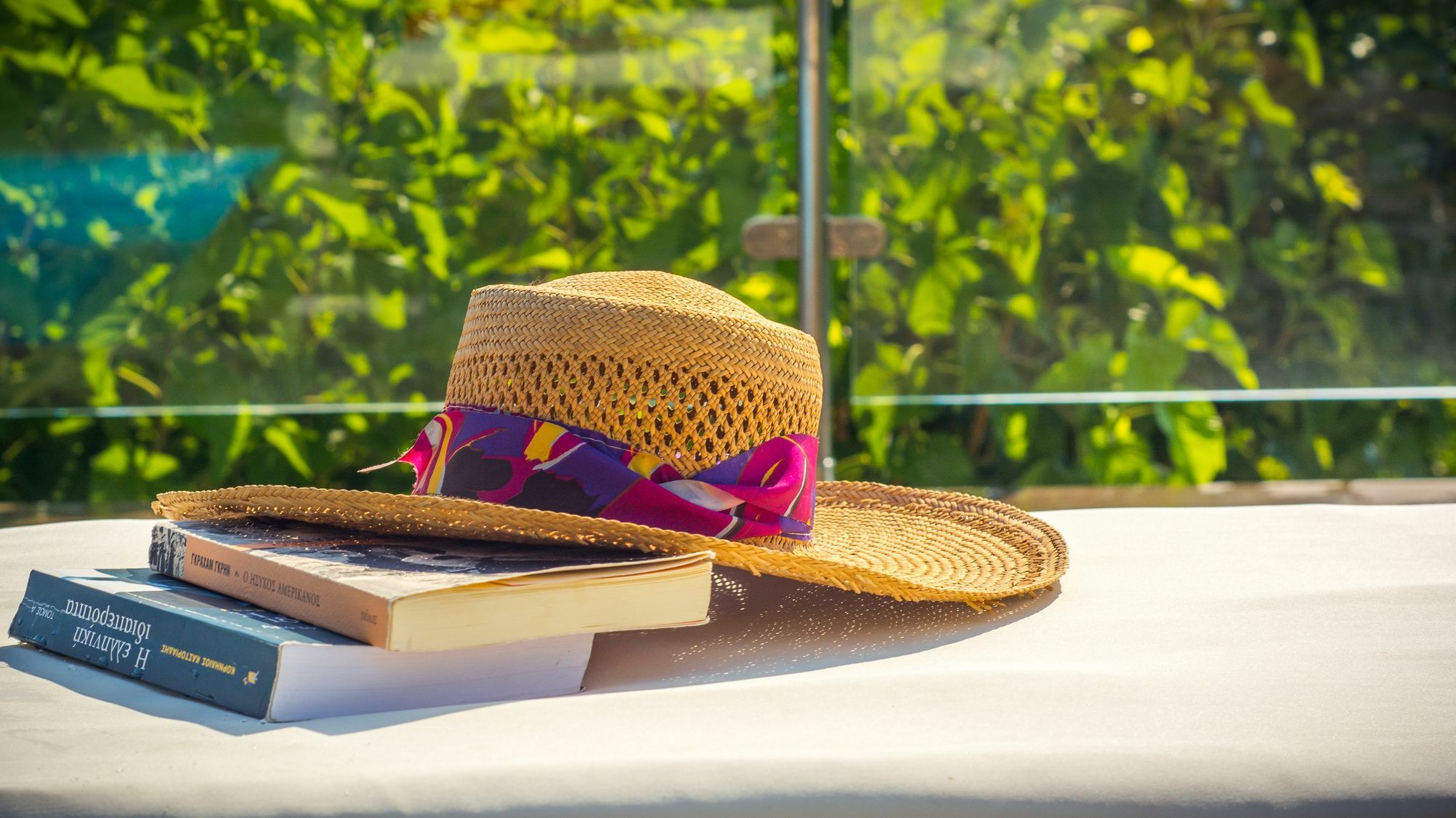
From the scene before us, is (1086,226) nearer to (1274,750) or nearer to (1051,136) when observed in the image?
(1051,136)

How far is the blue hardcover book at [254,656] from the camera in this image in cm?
49

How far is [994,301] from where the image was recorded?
2314mm

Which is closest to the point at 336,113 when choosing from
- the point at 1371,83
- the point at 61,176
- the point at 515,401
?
the point at 61,176

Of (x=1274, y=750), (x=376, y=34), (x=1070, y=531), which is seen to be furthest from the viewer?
(x=376, y=34)

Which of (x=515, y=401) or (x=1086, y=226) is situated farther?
(x=1086, y=226)

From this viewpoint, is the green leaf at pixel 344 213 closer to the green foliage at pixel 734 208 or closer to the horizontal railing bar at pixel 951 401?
the green foliage at pixel 734 208

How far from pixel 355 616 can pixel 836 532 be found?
1.58ft

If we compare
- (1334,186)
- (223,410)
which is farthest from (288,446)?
(1334,186)

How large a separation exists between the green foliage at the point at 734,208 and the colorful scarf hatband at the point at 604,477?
1492mm

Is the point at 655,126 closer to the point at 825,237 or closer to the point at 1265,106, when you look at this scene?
the point at 825,237

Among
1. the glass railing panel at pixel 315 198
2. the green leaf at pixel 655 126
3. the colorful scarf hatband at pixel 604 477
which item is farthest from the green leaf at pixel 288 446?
the colorful scarf hatband at pixel 604 477

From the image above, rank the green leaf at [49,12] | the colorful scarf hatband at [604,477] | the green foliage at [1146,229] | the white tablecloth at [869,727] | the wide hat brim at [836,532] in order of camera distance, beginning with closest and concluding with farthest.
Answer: the white tablecloth at [869,727] → the wide hat brim at [836,532] → the colorful scarf hatband at [604,477] → the green leaf at [49,12] → the green foliage at [1146,229]

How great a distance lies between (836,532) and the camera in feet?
3.00

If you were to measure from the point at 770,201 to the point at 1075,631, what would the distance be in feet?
5.42
